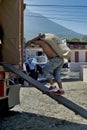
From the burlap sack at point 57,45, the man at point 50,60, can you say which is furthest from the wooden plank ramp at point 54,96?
the burlap sack at point 57,45

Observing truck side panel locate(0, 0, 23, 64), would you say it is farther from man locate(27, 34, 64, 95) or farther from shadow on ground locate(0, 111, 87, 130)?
shadow on ground locate(0, 111, 87, 130)

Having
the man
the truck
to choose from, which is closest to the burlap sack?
the man

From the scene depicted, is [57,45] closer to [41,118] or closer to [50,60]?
[50,60]

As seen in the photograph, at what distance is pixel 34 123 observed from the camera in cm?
822

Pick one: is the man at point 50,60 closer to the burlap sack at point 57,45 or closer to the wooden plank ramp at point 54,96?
the burlap sack at point 57,45

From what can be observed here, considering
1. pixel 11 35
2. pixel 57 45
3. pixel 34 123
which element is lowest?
pixel 34 123

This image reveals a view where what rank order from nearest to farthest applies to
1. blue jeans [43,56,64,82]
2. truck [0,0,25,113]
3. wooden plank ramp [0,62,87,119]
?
1. wooden plank ramp [0,62,87,119]
2. truck [0,0,25,113]
3. blue jeans [43,56,64,82]

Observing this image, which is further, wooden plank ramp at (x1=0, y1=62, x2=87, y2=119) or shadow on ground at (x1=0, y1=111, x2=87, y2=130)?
shadow on ground at (x1=0, y1=111, x2=87, y2=130)

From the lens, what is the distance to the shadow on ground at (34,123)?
25.5 ft

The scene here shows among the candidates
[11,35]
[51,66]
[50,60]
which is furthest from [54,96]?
[11,35]

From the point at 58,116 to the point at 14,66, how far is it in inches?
87.5

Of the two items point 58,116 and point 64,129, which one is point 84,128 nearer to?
point 64,129

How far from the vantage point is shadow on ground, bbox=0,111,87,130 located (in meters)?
7.78

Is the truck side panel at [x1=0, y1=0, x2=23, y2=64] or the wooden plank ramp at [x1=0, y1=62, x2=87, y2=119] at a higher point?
the truck side panel at [x1=0, y1=0, x2=23, y2=64]
